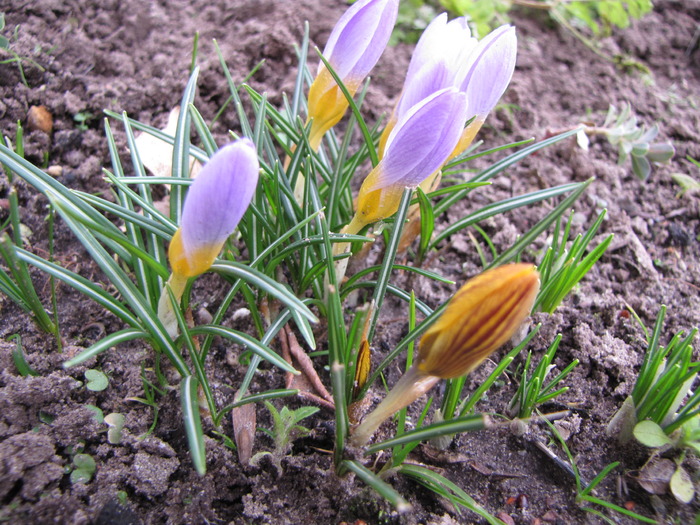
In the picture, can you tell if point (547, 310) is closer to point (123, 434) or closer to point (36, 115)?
point (123, 434)

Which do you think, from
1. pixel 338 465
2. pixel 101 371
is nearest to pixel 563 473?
pixel 338 465

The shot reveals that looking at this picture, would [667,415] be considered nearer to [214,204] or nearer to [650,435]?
[650,435]

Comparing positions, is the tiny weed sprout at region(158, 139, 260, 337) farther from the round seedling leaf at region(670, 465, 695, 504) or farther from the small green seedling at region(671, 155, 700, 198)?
the small green seedling at region(671, 155, 700, 198)

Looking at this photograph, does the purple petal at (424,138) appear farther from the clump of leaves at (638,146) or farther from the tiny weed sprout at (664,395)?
the clump of leaves at (638,146)

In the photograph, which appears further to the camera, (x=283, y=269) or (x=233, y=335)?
(x=283, y=269)

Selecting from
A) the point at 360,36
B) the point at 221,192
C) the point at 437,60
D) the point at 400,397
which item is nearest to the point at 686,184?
the point at 437,60

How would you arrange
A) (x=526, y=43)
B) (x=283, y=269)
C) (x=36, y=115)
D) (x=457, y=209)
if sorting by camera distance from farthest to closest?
1. (x=526, y=43)
2. (x=457, y=209)
3. (x=36, y=115)
4. (x=283, y=269)

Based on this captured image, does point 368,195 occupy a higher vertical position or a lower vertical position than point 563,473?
higher
